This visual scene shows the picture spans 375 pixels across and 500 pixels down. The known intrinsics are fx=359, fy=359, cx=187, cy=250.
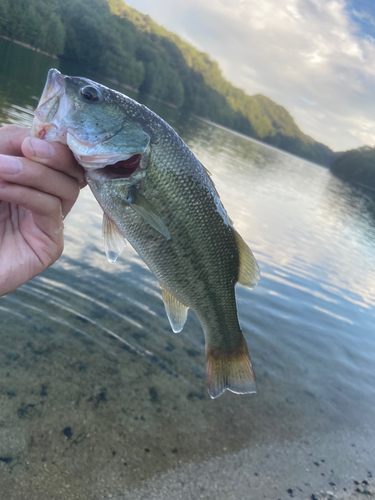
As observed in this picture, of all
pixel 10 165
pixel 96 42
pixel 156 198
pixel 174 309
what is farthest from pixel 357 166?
pixel 10 165

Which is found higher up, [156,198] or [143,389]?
[156,198]

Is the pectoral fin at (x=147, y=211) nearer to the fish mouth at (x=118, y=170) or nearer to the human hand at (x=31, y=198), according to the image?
the fish mouth at (x=118, y=170)

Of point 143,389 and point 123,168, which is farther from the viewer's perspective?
point 143,389

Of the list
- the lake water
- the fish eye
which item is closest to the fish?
the fish eye

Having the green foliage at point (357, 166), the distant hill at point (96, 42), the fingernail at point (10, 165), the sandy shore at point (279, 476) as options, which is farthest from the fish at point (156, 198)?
the green foliage at point (357, 166)

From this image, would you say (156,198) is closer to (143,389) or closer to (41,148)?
(41,148)

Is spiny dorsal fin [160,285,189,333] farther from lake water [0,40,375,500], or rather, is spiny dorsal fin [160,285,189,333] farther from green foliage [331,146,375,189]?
green foliage [331,146,375,189]
